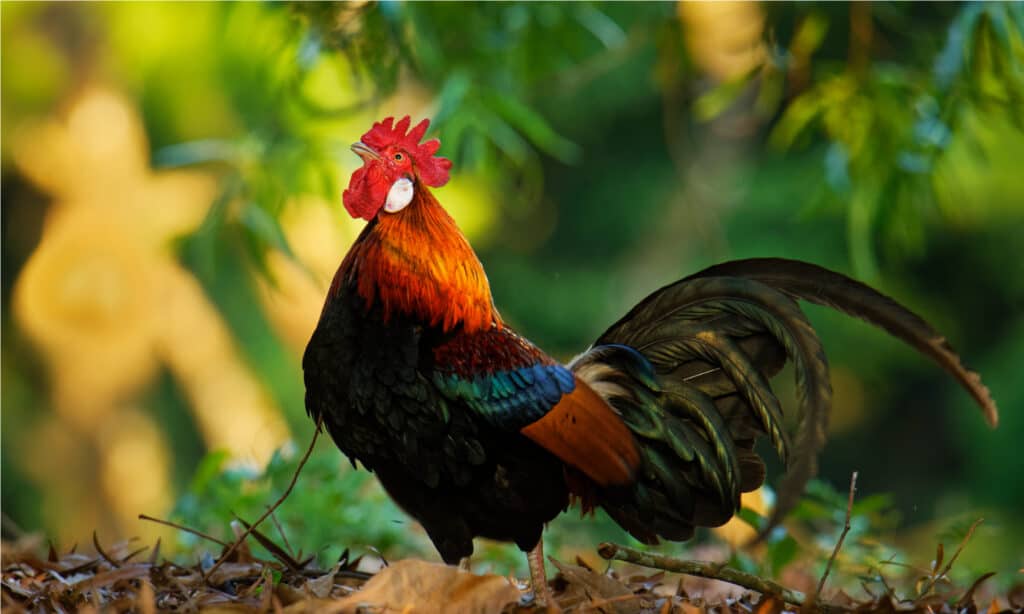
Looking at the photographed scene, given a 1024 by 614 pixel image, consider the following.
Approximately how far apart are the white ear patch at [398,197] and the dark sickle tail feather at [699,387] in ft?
2.06

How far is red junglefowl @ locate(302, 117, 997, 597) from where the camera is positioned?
2.61 m

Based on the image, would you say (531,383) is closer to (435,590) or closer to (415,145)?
(435,590)

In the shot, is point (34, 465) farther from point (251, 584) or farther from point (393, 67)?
point (251, 584)

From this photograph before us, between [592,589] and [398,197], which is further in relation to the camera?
[398,197]

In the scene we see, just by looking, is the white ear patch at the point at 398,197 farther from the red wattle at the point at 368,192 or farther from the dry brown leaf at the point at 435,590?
the dry brown leaf at the point at 435,590

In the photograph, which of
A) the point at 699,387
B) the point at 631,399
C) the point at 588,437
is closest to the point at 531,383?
the point at 588,437

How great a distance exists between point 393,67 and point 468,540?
2174 mm

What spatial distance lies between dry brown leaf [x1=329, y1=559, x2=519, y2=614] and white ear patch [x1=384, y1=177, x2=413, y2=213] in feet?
3.27

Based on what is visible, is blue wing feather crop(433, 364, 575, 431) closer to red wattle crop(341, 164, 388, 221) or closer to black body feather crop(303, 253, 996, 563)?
black body feather crop(303, 253, 996, 563)

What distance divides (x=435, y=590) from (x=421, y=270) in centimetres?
87

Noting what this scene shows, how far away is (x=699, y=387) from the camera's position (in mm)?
2854

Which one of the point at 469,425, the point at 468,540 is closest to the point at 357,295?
the point at 469,425

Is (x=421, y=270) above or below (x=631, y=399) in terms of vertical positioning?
above

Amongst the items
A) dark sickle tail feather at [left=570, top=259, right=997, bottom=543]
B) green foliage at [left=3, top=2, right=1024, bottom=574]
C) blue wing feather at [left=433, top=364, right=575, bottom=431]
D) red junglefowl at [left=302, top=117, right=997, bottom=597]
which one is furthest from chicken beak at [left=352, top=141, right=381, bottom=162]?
green foliage at [left=3, top=2, right=1024, bottom=574]
